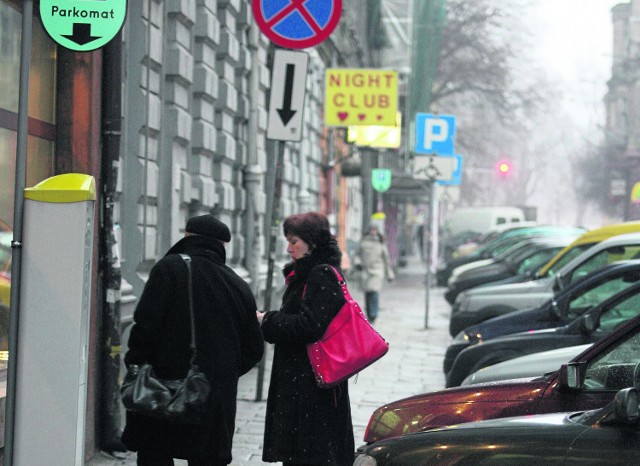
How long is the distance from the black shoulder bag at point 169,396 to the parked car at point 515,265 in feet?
39.7

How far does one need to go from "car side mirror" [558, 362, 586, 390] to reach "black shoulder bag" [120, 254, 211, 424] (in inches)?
60.4

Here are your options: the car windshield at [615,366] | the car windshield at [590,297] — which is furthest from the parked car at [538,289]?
the car windshield at [615,366]

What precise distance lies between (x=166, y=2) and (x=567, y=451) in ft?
25.5

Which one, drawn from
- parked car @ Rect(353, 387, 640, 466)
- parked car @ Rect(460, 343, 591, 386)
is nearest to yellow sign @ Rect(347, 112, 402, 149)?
parked car @ Rect(460, 343, 591, 386)

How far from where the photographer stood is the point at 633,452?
3.95m

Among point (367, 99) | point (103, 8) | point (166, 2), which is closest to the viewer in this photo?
point (103, 8)

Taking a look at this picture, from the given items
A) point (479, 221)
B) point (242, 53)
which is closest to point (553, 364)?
point (242, 53)

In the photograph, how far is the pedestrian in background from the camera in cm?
2034

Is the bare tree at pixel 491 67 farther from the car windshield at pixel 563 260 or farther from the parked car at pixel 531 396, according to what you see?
the parked car at pixel 531 396

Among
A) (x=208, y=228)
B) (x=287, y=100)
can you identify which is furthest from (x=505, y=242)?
(x=208, y=228)

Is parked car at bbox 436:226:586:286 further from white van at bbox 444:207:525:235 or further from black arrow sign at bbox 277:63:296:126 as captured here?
white van at bbox 444:207:525:235

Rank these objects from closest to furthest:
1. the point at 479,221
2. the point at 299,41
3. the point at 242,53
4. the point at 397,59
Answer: the point at 299,41 < the point at 242,53 < the point at 397,59 < the point at 479,221

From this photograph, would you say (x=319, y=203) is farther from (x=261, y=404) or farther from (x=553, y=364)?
(x=553, y=364)

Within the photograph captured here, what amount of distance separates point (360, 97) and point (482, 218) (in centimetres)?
3801
